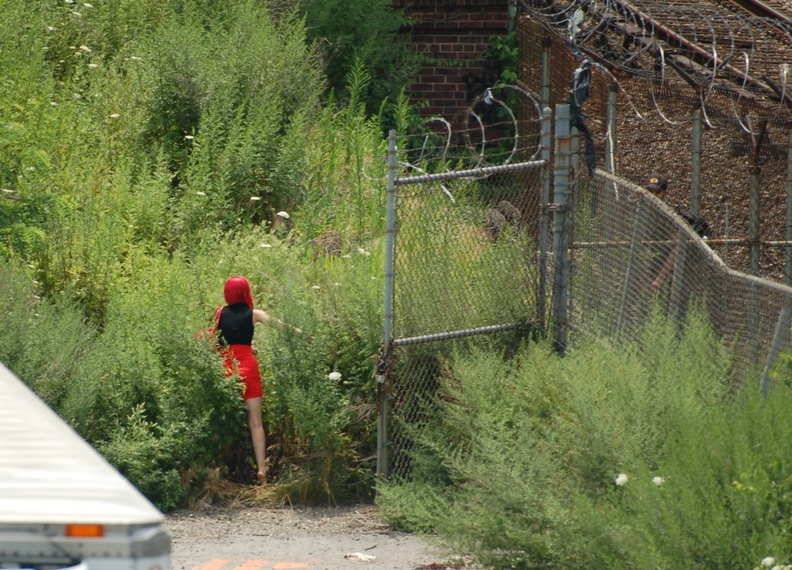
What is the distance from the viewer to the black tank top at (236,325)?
8.50 m

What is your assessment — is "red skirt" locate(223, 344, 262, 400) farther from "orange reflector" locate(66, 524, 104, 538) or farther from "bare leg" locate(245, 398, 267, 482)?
"orange reflector" locate(66, 524, 104, 538)

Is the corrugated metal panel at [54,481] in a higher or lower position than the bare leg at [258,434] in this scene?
higher

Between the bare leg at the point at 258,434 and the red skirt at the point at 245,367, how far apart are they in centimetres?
6

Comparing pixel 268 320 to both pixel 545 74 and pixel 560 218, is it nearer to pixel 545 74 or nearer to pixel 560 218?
pixel 560 218

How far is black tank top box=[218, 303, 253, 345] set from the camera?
8500 mm

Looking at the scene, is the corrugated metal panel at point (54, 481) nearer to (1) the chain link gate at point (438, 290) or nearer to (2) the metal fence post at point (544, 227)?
(1) the chain link gate at point (438, 290)

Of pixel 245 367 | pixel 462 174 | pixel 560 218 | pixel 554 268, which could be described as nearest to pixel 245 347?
pixel 245 367

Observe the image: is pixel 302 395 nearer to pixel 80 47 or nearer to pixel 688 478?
pixel 688 478

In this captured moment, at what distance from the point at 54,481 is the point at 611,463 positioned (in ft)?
10.9

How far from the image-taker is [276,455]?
866 cm

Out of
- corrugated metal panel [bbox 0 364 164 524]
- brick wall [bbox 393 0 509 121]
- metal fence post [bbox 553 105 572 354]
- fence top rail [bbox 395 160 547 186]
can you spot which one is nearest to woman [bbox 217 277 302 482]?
fence top rail [bbox 395 160 547 186]

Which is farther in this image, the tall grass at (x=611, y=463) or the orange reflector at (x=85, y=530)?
the tall grass at (x=611, y=463)

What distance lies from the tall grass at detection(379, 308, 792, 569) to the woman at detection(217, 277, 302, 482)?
1105 mm

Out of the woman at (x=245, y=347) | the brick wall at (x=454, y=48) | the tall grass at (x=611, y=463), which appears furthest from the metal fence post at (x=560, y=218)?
the brick wall at (x=454, y=48)
